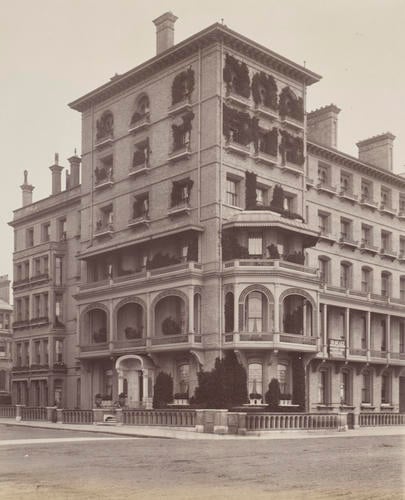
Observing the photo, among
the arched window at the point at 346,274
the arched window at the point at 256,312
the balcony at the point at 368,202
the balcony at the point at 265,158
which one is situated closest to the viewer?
the arched window at the point at 256,312

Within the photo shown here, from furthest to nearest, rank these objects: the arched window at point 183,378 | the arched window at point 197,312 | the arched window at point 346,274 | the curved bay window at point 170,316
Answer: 1. the arched window at point 346,274
2. the curved bay window at point 170,316
3. the arched window at point 183,378
4. the arched window at point 197,312

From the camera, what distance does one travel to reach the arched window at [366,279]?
175 feet

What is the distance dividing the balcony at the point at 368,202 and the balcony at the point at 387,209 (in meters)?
0.65

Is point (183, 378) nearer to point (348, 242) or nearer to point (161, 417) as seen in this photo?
point (161, 417)

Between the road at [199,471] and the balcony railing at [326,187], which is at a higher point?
the balcony railing at [326,187]

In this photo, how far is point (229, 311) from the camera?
40.5m

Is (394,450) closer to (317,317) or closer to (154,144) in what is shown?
(317,317)

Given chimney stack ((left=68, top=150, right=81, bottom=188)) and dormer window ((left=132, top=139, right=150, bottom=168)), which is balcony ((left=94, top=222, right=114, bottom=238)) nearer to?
dormer window ((left=132, top=139, right=150, bottom=168))

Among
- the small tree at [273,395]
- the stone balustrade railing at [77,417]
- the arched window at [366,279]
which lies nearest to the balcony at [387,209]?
the arched window at [366,279]

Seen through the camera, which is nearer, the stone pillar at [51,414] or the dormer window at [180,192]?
the stone pillar at [51,414]

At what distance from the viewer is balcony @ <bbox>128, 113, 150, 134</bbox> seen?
151 feet

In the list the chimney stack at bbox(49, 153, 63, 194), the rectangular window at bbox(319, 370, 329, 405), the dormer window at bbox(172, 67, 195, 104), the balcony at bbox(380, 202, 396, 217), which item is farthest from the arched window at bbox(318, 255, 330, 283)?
the chimney stack at bbox(49, 153, 63, 194)

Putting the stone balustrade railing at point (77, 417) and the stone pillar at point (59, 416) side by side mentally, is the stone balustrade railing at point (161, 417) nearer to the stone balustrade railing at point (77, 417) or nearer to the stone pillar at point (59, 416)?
the stone balustrade railing at point (77, 417)

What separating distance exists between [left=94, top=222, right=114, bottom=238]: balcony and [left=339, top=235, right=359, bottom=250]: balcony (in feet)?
47.6
